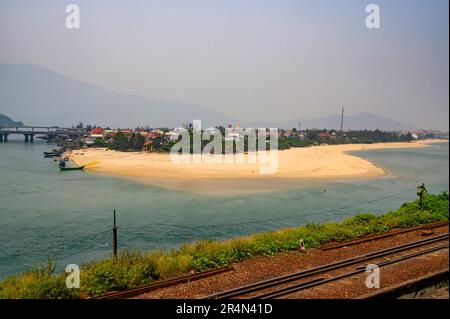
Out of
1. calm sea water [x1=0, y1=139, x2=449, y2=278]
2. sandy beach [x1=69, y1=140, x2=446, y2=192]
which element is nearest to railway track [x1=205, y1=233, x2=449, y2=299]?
calm sea water [x1=0, y1=139, x2=449, y2=278]

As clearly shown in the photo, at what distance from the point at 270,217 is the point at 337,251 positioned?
1083 cm

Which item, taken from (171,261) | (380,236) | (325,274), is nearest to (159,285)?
(171,261)

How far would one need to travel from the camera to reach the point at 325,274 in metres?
12.2

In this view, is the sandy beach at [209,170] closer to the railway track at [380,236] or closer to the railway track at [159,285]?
the railway track at [380,236]

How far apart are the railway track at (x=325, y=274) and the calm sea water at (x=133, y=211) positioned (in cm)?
861

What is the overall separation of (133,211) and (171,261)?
48.6ft

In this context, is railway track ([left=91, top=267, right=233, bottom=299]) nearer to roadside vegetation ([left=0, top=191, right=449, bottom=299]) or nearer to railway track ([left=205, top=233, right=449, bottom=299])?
roadside vegetation ([left=0, top=191, right=449, bottom=299])

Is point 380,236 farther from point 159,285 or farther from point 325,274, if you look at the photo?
point 159,285

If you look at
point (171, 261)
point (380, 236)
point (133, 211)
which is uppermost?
point (171, 261)

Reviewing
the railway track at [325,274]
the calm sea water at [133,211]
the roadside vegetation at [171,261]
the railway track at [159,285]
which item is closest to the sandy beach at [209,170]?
the calm sea water at [133,211]

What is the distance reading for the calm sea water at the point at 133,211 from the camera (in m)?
18.8

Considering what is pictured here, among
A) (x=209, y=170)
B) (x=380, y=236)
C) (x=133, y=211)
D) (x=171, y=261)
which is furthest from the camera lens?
(x=209, y=170)

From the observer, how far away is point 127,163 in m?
56.5

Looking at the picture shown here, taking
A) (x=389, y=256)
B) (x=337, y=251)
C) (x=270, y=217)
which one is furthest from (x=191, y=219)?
(x=389, y=256)
